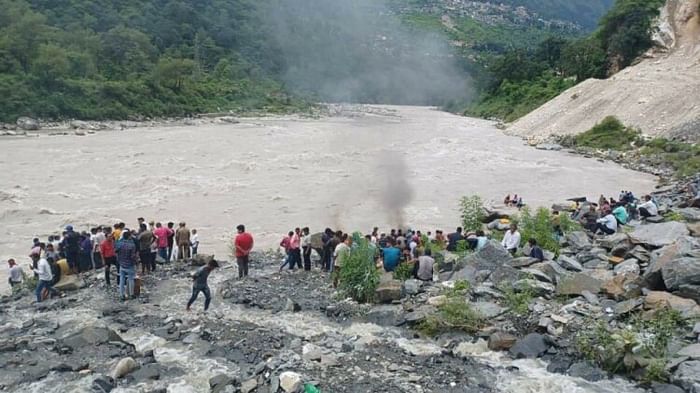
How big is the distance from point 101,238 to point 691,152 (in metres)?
23.8

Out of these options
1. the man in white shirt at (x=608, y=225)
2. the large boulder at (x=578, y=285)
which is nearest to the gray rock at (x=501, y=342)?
the large boulder at (x=578, y=285)

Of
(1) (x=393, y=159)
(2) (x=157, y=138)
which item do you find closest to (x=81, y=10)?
(2) (x=157, y=138)

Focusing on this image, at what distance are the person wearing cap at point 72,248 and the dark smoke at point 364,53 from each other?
33.9 ft

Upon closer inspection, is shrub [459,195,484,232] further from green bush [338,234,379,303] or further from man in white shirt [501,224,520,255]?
green bush [338,234,379,303]

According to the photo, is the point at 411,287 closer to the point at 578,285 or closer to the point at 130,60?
the point at 578,285

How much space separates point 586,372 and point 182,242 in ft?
26.0

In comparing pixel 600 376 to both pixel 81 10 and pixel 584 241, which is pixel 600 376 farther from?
pixel 81 10

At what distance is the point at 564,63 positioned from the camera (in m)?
53.6

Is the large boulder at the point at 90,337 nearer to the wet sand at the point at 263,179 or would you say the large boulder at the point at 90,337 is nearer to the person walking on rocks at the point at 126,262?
the person walking on rocks at the point at 126,262

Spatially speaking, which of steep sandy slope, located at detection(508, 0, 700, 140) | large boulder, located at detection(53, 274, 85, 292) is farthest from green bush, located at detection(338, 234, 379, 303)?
steep sandy slope, located at detection(508, 0, 700, 140)

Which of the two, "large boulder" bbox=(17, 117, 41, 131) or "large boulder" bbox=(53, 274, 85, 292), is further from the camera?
"large boulder" bbox=(17, 117, 41, 131)

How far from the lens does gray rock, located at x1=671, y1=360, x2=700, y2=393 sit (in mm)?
6078

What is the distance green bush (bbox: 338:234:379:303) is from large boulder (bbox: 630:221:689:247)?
4852 millimetres

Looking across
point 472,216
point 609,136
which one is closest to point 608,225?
point 472,216
